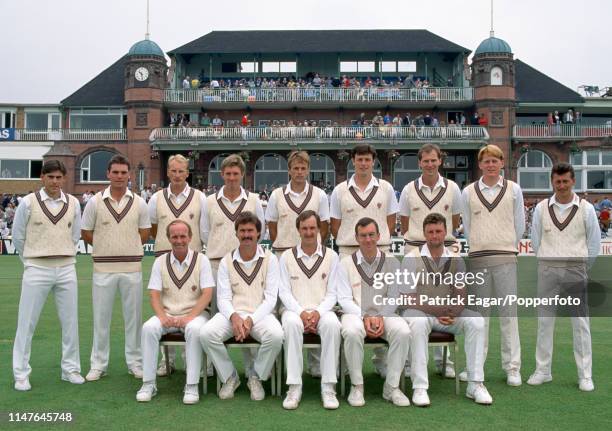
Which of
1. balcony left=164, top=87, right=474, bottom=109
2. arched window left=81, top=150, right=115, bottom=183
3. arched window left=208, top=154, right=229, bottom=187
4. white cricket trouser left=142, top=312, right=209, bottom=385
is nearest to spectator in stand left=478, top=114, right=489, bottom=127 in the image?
balcony left=164, top=87, right=474, bottom=109

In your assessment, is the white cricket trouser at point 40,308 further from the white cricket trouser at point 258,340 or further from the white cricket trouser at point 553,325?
the white cricket trouser at point 553,325

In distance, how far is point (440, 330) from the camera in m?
5.95

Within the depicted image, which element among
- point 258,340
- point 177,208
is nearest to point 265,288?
point 258,340

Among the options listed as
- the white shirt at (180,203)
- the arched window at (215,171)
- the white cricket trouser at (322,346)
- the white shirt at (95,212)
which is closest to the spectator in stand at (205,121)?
the arched window at (215,171)

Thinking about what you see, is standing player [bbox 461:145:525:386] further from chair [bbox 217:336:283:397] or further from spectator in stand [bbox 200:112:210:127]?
spectator in stand [bbox 200:112:210:127]

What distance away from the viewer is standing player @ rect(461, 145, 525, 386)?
623 centimetres

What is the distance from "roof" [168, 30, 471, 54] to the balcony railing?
638cm

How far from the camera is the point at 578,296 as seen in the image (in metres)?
6.21

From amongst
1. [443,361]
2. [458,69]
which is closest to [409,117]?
[458,69]

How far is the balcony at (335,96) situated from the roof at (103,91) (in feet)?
17.4

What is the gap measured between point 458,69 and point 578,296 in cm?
3688

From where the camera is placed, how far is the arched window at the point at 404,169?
38.2 m

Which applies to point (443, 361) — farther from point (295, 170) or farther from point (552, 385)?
point (295, 170)

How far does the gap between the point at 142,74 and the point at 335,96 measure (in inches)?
443
